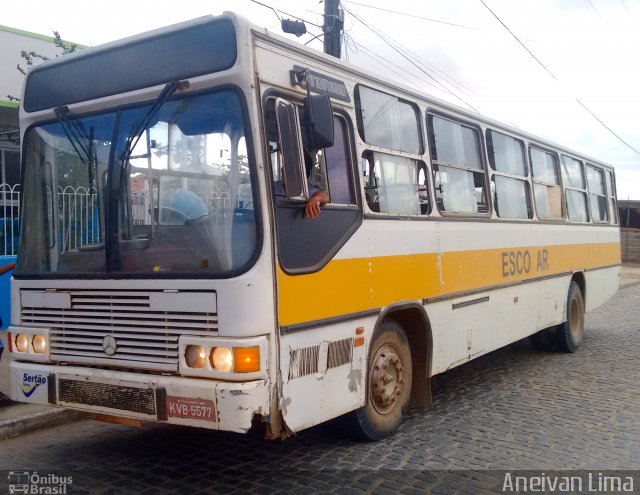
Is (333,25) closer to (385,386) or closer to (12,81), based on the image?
(12,81)

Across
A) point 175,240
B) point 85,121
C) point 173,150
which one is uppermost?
point 85,121

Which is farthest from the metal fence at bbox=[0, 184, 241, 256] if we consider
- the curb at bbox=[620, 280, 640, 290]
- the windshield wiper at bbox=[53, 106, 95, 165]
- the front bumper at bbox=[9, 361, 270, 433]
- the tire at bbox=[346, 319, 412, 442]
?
the curb at bbox=[620, 280, 640, 290]

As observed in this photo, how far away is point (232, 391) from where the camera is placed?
4.07 metres

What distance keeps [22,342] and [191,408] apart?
1.62 meters

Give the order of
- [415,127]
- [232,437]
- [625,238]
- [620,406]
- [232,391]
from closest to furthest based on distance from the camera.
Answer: [232,391] → [232,437] → [415,127] → [620,406] → [625,238]

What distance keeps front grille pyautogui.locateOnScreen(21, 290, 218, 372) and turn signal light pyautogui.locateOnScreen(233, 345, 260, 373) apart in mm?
217

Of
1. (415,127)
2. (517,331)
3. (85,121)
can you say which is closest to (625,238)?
(517,331)

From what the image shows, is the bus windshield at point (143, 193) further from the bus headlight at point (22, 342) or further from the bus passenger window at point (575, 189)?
the bus passenger window at point (575, 189)

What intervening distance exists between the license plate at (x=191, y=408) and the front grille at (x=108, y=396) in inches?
5.5

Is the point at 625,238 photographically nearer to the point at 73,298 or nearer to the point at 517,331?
the point at 517,331

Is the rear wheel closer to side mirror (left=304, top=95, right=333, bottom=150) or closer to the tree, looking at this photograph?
side mirror (left=304, top=95, right=333, bottom=150)

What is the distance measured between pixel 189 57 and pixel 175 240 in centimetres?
118

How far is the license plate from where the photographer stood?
4.12 metres

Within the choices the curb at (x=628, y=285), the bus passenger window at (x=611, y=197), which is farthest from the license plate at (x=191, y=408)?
the curb at (x=628, y=285)
